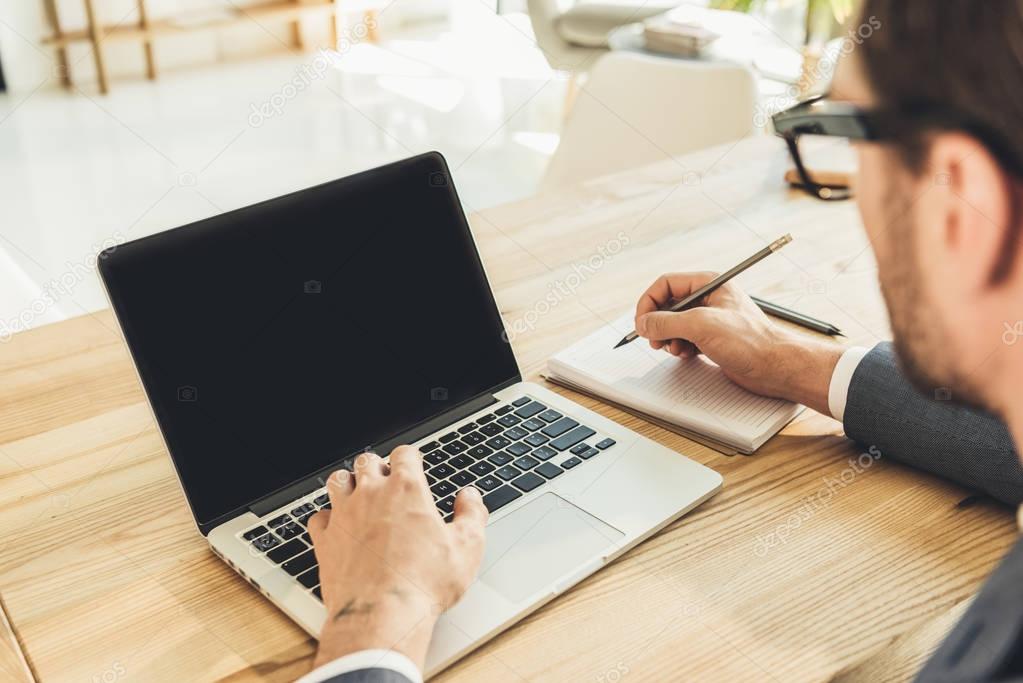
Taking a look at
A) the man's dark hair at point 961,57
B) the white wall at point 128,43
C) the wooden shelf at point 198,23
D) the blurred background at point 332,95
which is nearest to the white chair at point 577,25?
the blurred background at point 332,95

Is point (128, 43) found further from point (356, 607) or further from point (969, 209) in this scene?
point (969, 209)

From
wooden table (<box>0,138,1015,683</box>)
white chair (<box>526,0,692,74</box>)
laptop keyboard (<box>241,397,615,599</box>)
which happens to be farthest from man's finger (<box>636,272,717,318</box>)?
white chair (<box>526,0,692,74</box>)

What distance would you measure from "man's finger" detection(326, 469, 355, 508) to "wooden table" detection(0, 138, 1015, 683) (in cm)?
11

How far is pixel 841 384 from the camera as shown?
1.07 metres

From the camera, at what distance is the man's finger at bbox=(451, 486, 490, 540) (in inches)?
32.9

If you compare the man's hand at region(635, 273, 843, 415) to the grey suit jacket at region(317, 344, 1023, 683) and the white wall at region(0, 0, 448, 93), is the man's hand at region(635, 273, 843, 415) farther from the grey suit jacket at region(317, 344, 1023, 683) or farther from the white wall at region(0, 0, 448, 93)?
the white wall at region(0, 0, 448, 93)

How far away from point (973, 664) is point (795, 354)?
550 millimetres

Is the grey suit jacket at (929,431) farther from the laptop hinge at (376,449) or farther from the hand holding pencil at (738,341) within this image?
the laptop hinge at (376,449)

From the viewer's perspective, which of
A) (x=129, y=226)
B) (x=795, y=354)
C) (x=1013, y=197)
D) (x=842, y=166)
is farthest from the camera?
(x=129, y=226)

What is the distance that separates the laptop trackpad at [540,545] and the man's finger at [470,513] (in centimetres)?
3

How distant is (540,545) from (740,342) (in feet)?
1.28

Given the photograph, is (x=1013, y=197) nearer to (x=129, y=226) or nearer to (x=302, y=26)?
(x=129, y=226)

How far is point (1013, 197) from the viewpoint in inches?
22.5

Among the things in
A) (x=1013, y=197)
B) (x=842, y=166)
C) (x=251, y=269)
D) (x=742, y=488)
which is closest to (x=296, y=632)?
(x=251, y=269)
